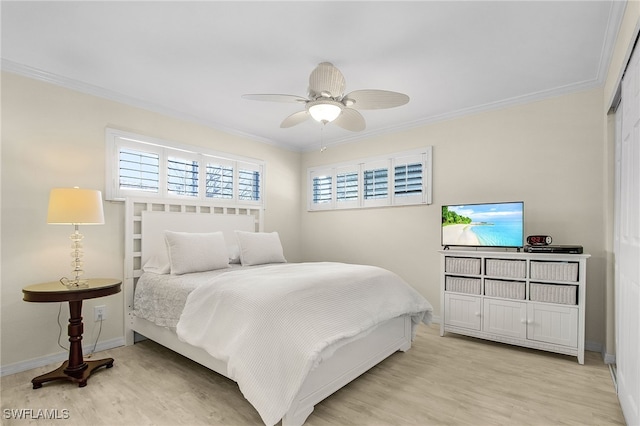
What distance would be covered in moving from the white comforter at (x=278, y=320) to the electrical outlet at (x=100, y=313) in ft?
4.20

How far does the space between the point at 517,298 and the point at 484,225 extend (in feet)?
2.50

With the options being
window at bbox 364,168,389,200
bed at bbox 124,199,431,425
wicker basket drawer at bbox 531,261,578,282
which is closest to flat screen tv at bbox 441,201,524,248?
wicker basket drawer at bbox 531,261,578,282

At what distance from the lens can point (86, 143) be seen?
320 cm

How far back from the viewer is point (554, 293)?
2.99 metres

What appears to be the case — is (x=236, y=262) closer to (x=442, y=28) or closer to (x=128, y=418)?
(x=128, y=418)

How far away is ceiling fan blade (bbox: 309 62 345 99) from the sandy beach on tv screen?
203 cm

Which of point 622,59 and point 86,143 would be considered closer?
point 622,59

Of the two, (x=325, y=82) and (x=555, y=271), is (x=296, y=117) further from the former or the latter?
(x=555, y=271)

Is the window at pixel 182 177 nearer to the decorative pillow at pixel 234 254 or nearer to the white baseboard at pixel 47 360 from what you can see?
the decorative pillow at pixel 234 254

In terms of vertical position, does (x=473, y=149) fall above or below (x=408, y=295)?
above

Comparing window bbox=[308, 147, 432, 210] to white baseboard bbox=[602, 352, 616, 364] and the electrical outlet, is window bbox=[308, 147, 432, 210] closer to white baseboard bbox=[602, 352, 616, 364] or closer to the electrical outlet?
white baseboard bbox=[602, 352, 616, 364]

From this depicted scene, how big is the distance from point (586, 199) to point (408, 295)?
1942mm

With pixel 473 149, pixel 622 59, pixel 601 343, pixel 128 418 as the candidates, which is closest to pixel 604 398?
pixel 601 343

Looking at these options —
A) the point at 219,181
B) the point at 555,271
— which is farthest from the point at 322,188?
the point at 555,271
